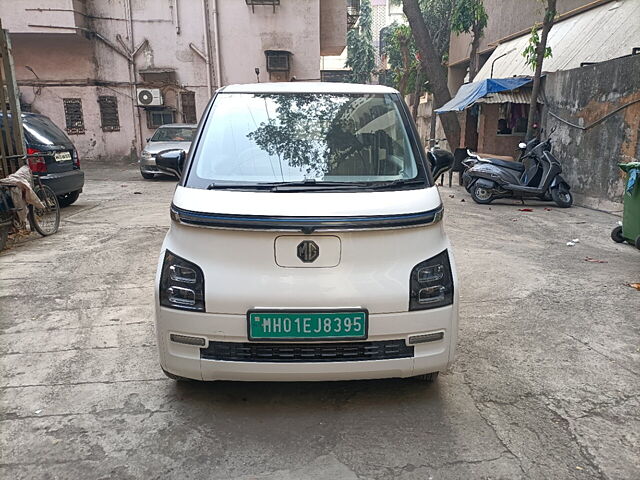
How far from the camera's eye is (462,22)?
15406mm

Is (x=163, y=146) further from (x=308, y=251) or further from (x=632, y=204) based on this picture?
(x=308, y=251)

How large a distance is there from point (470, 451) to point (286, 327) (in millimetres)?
1074

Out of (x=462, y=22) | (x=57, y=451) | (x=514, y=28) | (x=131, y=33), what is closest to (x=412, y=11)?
(x=462, y=22)

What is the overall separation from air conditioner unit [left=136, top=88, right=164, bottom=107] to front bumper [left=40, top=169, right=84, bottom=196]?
32.3ft

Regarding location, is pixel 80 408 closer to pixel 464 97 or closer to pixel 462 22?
pixel 464 97

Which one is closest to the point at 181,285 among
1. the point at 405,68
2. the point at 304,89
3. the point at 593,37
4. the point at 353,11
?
the point at 304,89

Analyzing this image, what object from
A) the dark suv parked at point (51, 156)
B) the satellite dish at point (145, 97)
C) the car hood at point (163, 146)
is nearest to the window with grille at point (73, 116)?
the satellite dish at point (145, 97)

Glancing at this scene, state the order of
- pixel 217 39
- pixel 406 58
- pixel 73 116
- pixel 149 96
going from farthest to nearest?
pixel 406 58 < pixel 217 39 < pixel 73 116 < pixel 149 96

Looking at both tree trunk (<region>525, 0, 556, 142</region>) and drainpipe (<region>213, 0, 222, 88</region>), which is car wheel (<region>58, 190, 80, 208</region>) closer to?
tree trunk (<region>525, 0, 556, 142</region>)

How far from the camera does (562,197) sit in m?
9.27

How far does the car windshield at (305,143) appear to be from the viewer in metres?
2.92

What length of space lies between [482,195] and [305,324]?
8.16m

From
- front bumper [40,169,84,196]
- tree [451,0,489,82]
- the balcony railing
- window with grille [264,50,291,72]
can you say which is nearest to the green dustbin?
front bumper [40,169,84,196]

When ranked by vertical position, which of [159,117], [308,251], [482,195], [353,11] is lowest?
[482,195]
